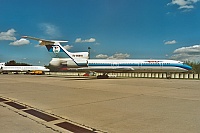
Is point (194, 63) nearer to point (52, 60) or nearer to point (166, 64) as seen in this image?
point (166, 64)

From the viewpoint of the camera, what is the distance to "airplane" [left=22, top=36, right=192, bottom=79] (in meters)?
37.4

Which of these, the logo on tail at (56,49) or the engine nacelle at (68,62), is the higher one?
the logo on tail at (56,49)

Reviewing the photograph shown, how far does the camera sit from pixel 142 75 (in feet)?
152

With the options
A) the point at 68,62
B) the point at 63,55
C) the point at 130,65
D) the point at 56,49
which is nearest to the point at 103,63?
the point at 130,65

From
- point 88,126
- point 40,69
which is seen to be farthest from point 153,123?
point 40,69

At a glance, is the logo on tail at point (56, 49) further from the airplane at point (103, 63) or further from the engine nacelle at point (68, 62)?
the engine nacelle at point (68, 62)

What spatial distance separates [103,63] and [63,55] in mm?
7843

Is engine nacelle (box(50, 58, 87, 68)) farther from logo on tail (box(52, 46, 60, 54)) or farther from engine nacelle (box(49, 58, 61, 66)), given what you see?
logo on tail (box(52, 46, 60, 54))

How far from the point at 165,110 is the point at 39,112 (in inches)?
194

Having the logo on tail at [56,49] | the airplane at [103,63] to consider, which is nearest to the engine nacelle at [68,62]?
the airplane at [103,63]

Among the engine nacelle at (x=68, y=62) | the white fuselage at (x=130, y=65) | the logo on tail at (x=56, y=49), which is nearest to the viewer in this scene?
the white fuselage at (x=130, y=65)

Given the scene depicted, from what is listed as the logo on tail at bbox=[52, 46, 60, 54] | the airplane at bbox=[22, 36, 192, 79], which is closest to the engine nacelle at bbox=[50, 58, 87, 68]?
the airplane at bbox=[22, 36, 192, 79]

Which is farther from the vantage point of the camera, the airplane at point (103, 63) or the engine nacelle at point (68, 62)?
the engine nacelle at point (68, 62)

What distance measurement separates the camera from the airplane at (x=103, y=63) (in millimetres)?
37438
